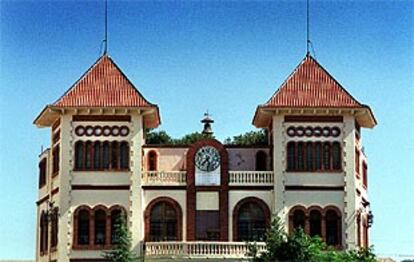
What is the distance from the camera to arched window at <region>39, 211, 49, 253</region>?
206 ft

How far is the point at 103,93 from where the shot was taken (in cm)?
6006

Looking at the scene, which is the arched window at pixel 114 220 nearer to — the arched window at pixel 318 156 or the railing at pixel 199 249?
the railing at pixel 199 249

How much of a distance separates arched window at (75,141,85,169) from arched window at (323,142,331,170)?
1411 cm

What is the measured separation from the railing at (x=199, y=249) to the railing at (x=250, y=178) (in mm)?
3999

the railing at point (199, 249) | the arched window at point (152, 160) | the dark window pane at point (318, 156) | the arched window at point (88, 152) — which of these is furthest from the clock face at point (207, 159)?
the arched window at point (88, 152)

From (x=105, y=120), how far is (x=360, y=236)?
16639 millimetres

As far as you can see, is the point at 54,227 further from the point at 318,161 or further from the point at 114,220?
the point at 318,161

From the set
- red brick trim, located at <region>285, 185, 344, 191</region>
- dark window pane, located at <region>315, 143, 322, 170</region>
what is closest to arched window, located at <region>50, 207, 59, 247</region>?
red brick trim, located at <region>285, 185, 344, 191</region>

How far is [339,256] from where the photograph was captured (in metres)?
54.4

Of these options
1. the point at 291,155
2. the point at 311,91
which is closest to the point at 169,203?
the point at 291,155

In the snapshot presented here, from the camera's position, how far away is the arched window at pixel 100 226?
5844 cm

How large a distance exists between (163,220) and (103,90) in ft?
28.1

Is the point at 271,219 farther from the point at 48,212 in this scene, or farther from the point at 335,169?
the point at 48,212

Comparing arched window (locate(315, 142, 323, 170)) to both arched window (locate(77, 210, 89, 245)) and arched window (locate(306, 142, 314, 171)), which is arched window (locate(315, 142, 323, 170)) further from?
arched window (locate(77, 210, 89, 245))
